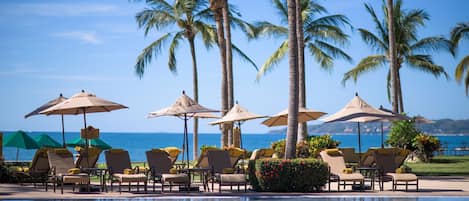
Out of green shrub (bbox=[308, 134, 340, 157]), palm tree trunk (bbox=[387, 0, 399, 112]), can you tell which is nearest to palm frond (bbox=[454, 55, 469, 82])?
palm tree trunk (bbox=[387, 0, 399, 112])

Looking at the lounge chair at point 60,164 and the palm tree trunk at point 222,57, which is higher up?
the palm tree trunk at point 222,57

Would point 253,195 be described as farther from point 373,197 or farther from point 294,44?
point 294,44

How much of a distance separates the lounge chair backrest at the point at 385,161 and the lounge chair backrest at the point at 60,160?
294 inches

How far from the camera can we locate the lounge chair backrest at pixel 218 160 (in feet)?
60.2

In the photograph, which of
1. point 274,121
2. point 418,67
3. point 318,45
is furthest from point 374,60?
point 274,121

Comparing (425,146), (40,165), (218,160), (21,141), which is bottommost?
(425,146)

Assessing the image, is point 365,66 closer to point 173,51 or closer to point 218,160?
point 173,51

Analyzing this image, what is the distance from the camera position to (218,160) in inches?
727

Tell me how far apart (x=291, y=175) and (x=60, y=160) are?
5.52m

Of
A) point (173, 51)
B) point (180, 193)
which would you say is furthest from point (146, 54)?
point (180, 193)

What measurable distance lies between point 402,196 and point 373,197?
2.20 ft

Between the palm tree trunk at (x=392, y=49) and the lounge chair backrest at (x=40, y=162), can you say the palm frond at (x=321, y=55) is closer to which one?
the palm tree trunk at (x=392, y=49)

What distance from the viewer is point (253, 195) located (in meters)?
16.4

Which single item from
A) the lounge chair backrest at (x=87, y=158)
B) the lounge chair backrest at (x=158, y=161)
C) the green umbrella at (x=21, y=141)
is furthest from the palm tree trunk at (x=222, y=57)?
the lounge chair backrest at (x=158, y=161)
